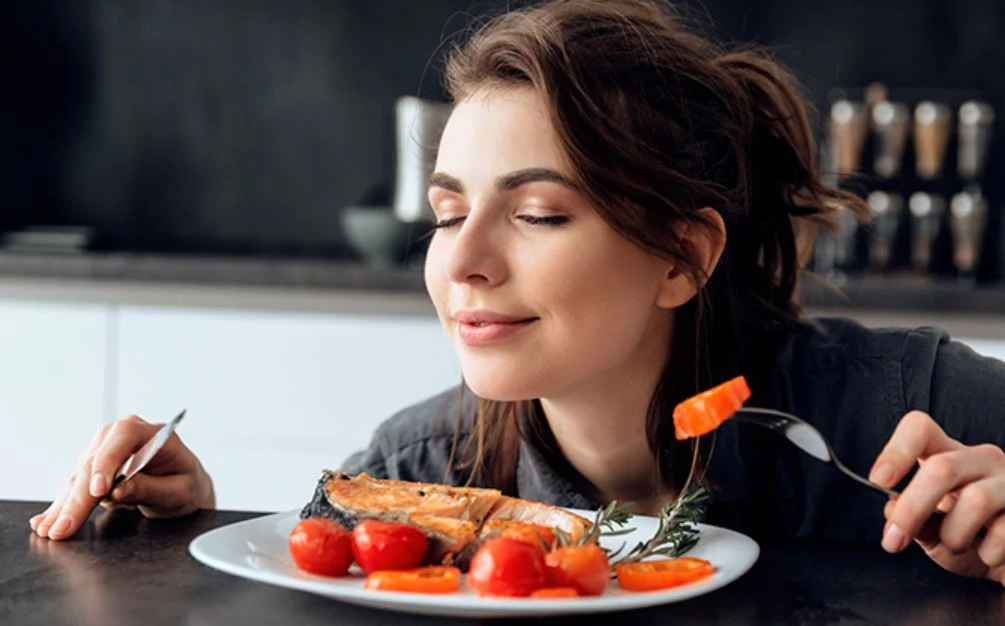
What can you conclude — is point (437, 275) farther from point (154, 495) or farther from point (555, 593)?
point (555, 593)

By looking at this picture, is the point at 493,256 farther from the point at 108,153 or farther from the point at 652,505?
the point at 108,153

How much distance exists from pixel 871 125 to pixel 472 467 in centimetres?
206

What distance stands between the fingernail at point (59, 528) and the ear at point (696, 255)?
0.59 metres

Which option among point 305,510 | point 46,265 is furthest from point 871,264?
point 305,510

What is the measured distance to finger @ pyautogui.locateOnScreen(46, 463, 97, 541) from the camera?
40.7 inches

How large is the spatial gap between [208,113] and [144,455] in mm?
2400

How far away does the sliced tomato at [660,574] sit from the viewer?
871mm

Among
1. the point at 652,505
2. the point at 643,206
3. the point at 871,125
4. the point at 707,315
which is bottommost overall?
the point at 652,505

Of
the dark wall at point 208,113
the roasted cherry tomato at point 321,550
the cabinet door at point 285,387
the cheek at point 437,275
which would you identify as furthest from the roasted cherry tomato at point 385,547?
the dark wall at point 208,113

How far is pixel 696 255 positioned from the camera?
130cm

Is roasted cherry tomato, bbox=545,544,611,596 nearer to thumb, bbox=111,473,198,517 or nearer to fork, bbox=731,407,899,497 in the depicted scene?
fork, bbox=731,407,899,497

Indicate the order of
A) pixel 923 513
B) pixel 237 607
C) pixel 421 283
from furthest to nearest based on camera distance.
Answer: pixel 421 283 → pixel 923 513 → pixel 237 607

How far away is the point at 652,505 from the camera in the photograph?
137 cm

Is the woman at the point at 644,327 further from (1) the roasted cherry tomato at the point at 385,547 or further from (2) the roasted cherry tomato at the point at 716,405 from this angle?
(1) the roasted cherry tomato at the point at 385,547
